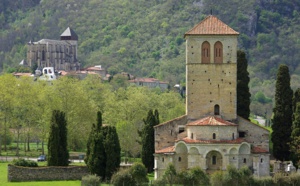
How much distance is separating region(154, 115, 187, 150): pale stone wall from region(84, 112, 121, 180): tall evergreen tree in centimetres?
509

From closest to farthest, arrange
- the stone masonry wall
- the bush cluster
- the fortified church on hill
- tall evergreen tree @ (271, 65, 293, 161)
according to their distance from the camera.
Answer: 1. the bush cluster
2. the stone masonry wall
3. the fortified church on hill
4. tall evergreen tree @ (271, 65, 293, 161)

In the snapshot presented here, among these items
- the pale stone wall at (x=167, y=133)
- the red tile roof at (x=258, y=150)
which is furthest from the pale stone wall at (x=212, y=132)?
the pale stone wall at (x=167, y=133)

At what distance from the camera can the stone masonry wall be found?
260ft

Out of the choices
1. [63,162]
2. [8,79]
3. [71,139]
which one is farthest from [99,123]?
[8,79]

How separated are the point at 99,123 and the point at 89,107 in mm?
27366

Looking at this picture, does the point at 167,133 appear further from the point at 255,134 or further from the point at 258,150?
the point at 258,150

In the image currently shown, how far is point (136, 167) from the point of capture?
74.4 metres

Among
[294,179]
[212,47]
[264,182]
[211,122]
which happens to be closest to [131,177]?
[264,182]

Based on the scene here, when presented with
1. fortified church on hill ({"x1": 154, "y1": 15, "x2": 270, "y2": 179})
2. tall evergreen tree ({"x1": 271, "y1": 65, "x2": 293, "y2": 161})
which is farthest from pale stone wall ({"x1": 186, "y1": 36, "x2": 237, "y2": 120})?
tall evergreen tree ({"x1": 271, "y1": 65, "x2": 293, "y2": 161})

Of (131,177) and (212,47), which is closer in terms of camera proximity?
(131,177)

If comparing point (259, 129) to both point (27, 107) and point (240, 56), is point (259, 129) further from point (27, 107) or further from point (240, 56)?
point (27, 107)

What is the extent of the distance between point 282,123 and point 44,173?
19624mm

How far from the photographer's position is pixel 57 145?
273 feet

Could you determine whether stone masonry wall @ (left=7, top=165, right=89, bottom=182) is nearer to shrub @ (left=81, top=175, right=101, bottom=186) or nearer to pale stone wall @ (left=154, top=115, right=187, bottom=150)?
shrub @ (left=81, top=175, right=101, bottom=186)
